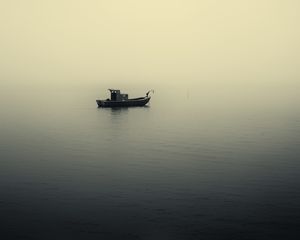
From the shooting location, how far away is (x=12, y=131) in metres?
100

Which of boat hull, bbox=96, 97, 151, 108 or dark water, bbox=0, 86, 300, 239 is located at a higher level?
boat hull, bbox=96, 97, 151, 108

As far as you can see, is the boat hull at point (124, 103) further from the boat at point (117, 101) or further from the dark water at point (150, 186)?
the dark water at point (150, 186)

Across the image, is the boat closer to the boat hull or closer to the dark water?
the boat hull

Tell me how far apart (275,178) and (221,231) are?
1840 centimetres

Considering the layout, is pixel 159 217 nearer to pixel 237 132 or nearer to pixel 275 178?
pixel 275 178

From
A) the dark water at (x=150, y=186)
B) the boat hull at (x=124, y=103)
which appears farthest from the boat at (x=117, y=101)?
the dark water at (x=150, y=186)

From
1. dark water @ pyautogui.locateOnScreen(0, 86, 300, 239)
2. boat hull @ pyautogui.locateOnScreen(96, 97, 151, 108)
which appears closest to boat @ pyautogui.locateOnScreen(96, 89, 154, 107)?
boat hull @ pyautogui.locateOnScreen(96, 97, 151, 108)

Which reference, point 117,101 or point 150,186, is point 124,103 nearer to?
point 117,101

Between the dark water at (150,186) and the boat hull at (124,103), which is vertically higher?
the boat hull at (124,103)

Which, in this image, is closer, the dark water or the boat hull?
the dark water

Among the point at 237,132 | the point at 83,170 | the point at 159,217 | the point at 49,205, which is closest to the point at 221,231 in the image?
the point at 159,217

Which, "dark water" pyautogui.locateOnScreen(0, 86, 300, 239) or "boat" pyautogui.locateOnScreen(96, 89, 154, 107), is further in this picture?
"boat" pyautogui.locateOnScreen(96, 89, 154, 107)

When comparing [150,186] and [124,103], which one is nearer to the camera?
[150,186]

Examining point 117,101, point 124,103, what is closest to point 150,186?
point 117,101
